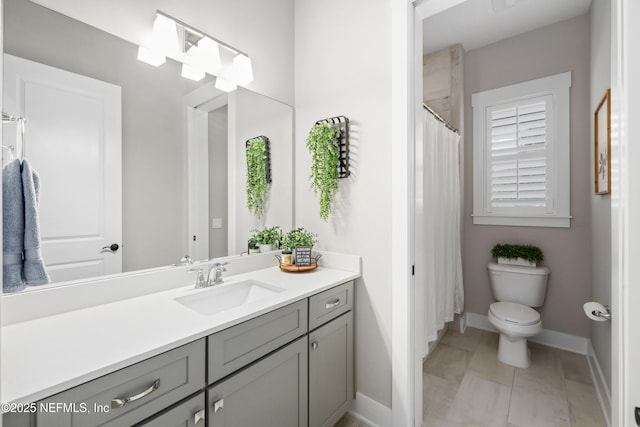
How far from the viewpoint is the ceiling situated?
90.9 inches

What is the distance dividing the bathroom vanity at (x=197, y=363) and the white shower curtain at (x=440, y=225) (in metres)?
0.78

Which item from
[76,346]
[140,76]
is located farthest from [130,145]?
[76,346]

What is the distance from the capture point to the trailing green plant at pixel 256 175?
6.27 ft

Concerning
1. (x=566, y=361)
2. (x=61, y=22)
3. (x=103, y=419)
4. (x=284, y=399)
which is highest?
(x=61, y=22)

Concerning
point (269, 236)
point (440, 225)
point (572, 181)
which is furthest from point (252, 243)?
point (572, 181)

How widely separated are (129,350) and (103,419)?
0.16m

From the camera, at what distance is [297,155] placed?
2.09m

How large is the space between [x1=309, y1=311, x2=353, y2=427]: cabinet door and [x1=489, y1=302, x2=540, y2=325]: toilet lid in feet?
4.46

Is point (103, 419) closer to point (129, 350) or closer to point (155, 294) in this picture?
point (129, 350)

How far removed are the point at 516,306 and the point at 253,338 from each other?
2291 millimetres

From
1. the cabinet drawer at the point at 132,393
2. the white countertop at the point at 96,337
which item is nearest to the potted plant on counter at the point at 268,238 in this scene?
the white countertop at the point at 96,337

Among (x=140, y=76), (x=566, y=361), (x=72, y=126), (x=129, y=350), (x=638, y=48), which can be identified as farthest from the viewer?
(x=566, y=361)

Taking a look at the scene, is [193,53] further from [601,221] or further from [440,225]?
[601,221]

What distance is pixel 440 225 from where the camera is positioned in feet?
7.64
